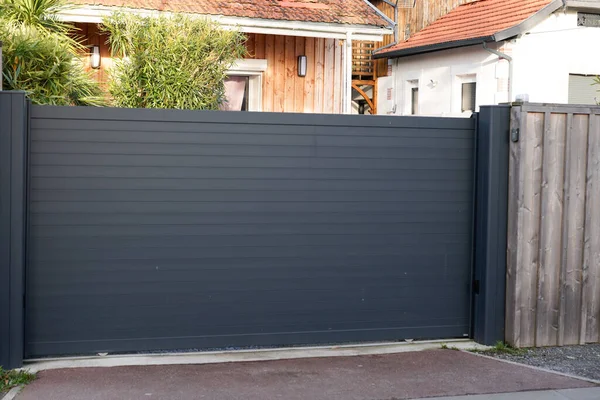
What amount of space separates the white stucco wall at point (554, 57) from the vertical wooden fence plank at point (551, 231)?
30.1ft

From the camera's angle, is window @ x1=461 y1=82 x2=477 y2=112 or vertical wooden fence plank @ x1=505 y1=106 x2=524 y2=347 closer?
vertical wooden fence plank @ x1=505 y1=106 x2=524 y2=347

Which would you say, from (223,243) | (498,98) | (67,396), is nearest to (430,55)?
(498,98)

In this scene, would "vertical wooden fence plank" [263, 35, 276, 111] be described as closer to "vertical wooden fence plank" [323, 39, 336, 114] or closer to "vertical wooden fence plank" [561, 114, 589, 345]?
"vertical wooden fence plank" [323, 39, 336, 114]

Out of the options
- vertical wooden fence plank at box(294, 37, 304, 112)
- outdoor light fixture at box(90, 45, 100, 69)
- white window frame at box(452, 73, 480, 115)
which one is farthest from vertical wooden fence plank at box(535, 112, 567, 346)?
white window frame at box(452, 73, 480, 115)

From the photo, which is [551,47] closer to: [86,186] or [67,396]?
[86,186]

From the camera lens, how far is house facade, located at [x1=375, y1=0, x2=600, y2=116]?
1655 centimetres

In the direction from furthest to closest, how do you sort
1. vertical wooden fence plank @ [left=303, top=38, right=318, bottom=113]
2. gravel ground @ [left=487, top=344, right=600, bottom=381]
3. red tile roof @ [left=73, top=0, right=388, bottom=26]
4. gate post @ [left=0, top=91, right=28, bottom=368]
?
vertical wooden fence plank @ [left=303, top=38, right=318, bottom=113] → red tile roof @ [left=73, top=0, right=388, bottom=26] → gravel ground @ [left=487, top=344, right=600, bottom=381] → gate post @ [left=0, top=91, right=28, bottom=368]

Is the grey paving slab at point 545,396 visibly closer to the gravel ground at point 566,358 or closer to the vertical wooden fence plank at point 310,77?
the gravel ground at point 566,358

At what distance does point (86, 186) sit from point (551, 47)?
12.4m

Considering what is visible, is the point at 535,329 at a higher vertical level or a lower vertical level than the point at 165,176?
lower

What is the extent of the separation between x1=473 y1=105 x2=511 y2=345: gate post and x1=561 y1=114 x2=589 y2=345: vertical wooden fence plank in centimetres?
62

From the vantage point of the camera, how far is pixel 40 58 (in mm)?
8562

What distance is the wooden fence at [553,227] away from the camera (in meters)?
7.58

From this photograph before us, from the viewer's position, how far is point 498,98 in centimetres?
1678
